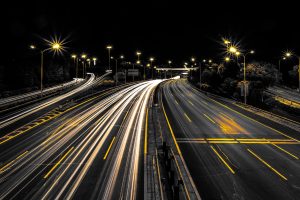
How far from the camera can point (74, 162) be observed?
14.4m

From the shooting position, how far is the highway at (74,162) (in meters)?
10.9

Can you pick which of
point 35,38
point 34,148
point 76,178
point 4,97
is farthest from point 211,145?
point 35,38

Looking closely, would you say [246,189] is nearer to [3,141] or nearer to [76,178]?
[76,178]

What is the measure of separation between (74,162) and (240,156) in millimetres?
11736

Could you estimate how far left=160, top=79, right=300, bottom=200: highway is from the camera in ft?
37.0

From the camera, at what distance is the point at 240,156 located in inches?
623

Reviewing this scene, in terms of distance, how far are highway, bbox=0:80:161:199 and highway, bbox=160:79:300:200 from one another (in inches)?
152

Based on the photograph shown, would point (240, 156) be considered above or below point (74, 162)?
above

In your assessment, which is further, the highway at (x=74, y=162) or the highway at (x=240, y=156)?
the highway at (x=240, y=156)

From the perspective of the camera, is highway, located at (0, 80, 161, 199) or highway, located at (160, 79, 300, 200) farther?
highway, located at (160, 79, 300, 200)

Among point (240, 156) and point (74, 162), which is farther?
point (240, 156)

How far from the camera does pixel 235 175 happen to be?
12.8m

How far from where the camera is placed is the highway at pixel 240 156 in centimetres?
1127

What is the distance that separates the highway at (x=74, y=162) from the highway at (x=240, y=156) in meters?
3.86
